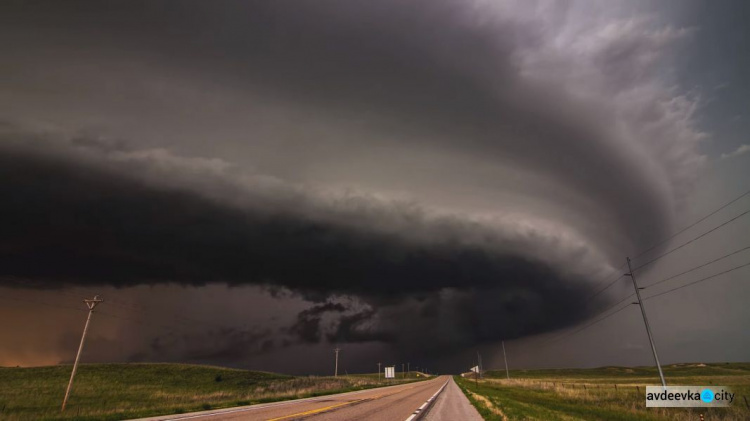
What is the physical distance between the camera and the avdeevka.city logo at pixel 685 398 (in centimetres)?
3064

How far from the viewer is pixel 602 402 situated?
1393 inches

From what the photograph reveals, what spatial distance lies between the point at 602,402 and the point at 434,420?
91.2 feet

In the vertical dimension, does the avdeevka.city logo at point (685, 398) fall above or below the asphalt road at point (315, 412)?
below

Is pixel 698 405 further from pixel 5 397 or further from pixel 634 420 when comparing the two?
pixel 5 397

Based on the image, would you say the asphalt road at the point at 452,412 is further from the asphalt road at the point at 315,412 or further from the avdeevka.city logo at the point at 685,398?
the avdeevka.city logo at the point at 685,398

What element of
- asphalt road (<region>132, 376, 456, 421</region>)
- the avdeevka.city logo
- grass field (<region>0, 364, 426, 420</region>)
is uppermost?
asphalt road (<region>132, 376, 456, 421</region>)

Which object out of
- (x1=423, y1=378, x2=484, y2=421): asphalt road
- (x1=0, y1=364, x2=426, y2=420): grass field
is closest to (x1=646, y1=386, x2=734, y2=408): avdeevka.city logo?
(x1=423, y1=378, x2=484, y2=421): asphalt road

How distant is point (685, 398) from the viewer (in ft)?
103

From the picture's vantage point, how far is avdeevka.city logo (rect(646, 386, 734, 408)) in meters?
30.6

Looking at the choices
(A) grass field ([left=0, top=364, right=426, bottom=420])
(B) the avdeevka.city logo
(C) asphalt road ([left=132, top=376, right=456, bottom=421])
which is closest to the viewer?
(C) asphalt road ([left=132, top=376, right=456, bottom=421])

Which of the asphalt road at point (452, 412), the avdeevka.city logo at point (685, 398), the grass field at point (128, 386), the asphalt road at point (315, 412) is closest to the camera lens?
the asphalt road at point (315, 412)

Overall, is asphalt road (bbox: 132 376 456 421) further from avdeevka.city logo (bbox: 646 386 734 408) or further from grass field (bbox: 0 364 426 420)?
avdeevka.city logo (bbox: 646 386 734 408)

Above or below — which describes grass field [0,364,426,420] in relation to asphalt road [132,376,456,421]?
below

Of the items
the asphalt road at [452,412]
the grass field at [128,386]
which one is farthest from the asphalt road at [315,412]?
the grass field at [128,386]
